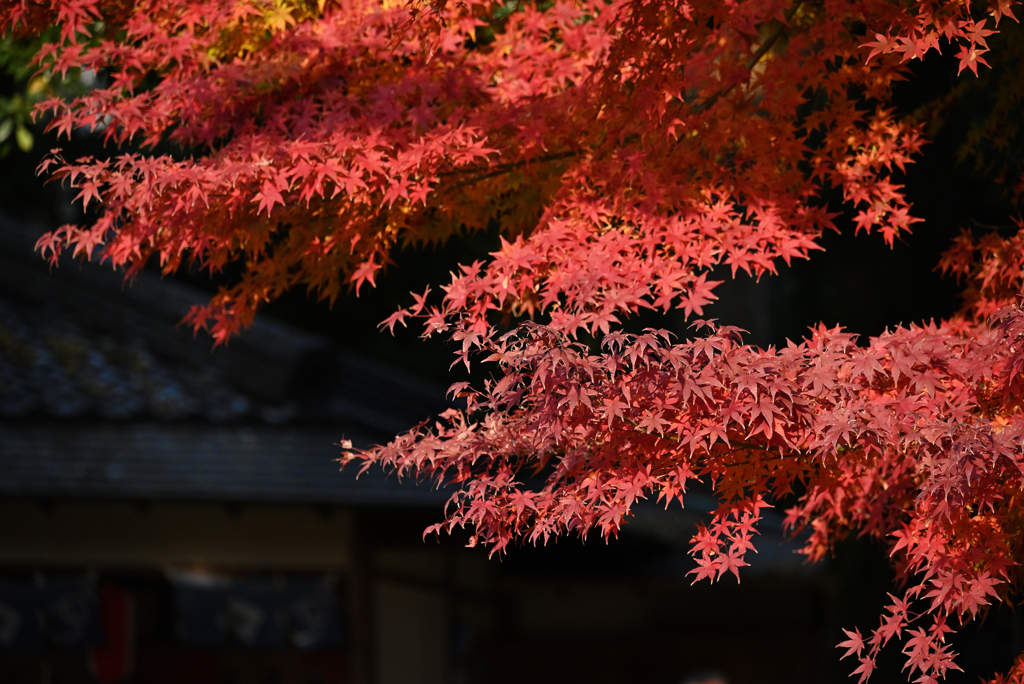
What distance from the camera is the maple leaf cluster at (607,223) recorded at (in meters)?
2.73

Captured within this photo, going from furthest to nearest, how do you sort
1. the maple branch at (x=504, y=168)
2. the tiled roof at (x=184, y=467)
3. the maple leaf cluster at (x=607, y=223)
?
the tiled roof at (x=184, y=467) → the maple branch at (x=504, y=168) → the maple leaf cluster at (x=607, y=223)

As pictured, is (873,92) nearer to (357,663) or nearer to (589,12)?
(589,12)

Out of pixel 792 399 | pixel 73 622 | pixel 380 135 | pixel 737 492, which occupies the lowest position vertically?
pixel 73 622

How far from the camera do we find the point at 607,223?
3.49 meters

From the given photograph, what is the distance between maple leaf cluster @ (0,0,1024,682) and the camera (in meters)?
2.73

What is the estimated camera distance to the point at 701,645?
35.4ft

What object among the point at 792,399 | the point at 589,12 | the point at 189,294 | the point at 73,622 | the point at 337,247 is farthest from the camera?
the point at 189,294

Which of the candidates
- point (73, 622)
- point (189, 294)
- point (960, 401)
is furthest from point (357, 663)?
point (960, 401)

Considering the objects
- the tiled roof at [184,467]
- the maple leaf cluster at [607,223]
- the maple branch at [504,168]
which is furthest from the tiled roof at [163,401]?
the maple branch at [504,168]

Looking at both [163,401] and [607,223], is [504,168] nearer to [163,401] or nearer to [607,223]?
[607,223]

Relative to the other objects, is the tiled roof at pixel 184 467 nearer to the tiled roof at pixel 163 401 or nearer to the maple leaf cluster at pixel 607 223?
the tiled roof at pixel 163 401

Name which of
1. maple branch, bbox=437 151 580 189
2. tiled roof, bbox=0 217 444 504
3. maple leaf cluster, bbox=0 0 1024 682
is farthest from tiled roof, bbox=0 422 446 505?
maple branch, bbox=437 151 580 189

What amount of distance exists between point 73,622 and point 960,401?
6803mm

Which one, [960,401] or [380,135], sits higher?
[380,135]
